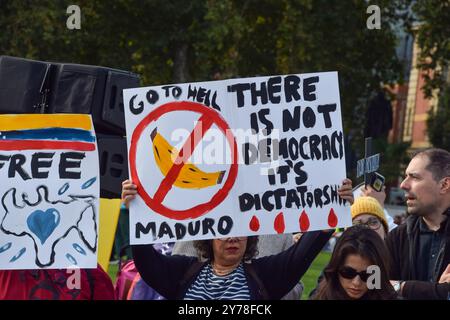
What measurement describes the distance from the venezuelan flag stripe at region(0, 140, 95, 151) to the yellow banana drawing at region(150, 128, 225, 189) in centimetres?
37

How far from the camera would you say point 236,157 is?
5.88 metres

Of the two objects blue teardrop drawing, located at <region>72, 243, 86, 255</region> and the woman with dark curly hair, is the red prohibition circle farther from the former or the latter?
blue teardrop drawing, located at <region>72, 243, 86, 255</region>

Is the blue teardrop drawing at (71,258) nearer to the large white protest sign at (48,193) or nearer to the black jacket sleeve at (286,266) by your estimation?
the large white protest sign at (48,193)

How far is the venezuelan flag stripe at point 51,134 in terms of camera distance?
611 centimetres

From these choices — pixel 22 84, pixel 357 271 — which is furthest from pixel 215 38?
pixel 357 271

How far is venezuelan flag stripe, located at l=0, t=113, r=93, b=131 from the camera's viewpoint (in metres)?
6.14

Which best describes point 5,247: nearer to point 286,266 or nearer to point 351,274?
point 286,266

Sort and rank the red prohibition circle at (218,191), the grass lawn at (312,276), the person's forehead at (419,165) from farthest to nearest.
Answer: the grass lawn at (312,276) → the person's forehead at (419,165) → the red prohibition circle at (218,191)

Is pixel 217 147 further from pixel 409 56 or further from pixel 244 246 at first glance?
pixel 409 56

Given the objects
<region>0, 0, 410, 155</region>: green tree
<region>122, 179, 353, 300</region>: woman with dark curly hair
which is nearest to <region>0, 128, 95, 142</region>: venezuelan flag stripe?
<region>122, 179, 353, 300</region>: woman with dark curly hair

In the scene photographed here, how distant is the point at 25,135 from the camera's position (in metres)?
6.12

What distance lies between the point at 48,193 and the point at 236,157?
2.75ft

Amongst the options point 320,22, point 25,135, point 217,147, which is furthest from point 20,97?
point 320,22

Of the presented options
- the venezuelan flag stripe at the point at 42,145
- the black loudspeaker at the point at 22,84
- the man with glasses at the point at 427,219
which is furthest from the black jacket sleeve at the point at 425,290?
the black loudspeaker at the point at 22,84
